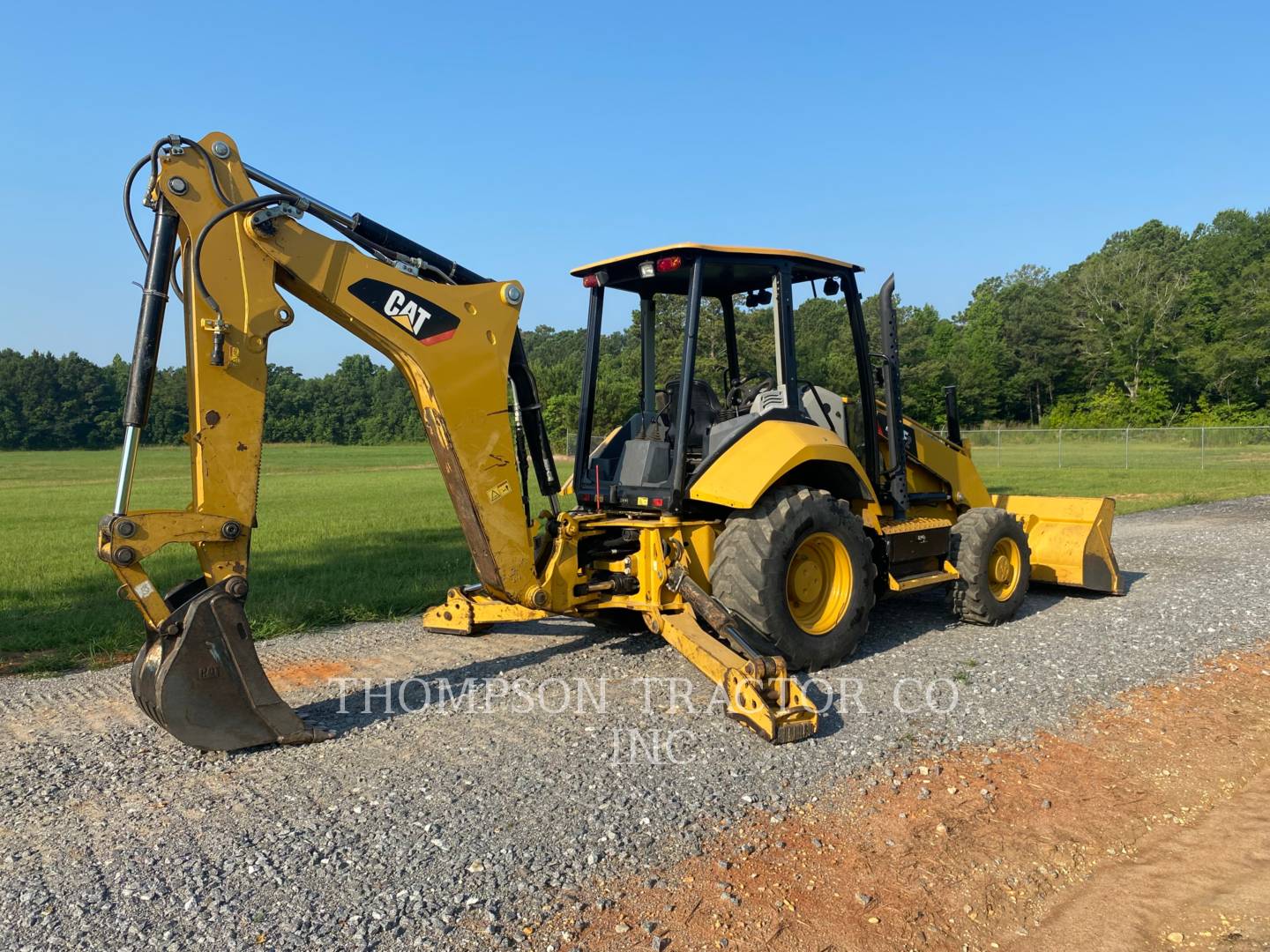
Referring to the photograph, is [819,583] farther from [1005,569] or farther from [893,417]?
[1005,569]

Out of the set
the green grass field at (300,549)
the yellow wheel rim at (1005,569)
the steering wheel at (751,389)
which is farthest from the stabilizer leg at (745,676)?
the green grass field at (300,549)

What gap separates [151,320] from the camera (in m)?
4.54

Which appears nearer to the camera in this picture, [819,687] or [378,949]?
[378,949]

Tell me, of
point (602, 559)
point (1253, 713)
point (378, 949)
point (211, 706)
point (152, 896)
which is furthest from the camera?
point (602, 559)

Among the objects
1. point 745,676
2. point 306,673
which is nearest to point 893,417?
point 745,676

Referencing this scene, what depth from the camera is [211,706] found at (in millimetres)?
4512

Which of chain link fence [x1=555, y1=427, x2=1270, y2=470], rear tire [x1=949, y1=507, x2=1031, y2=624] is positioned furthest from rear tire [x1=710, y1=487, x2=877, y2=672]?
chain link fence [x1=555, y1=427, x2=1270, y2=470]

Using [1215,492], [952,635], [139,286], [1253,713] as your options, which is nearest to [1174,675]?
[1253,713]

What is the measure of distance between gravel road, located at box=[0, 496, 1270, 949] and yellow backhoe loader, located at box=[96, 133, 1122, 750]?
34 cm

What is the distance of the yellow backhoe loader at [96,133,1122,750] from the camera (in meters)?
4.57

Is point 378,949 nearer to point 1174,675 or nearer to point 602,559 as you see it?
point 602,559

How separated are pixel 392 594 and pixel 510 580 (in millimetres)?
3885

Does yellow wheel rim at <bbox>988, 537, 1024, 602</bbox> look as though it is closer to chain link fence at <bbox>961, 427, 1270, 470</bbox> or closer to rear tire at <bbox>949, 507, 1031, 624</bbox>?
rear tire at <bbox>949, 507, 1031, 624</bbox>

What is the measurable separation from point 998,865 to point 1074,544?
Result: 5.56 meters
